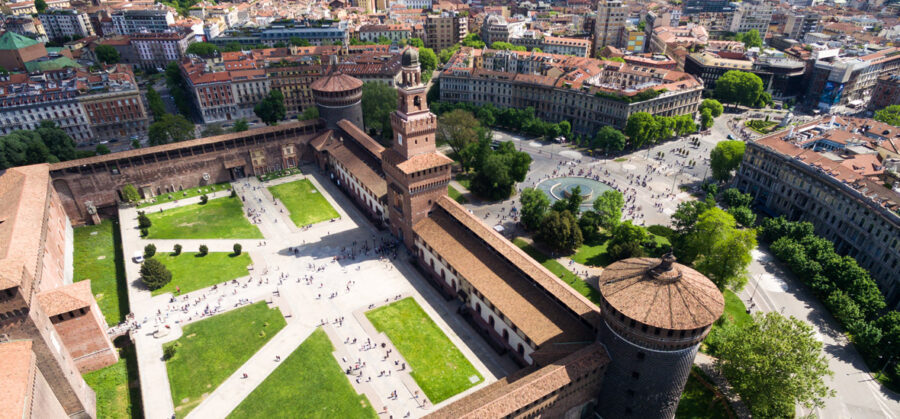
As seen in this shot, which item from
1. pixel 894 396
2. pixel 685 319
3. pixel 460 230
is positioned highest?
pixel 685 319

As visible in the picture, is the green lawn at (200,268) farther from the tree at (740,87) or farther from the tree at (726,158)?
the tree at (740,87)

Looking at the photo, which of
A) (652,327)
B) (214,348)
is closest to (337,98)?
(214,348)

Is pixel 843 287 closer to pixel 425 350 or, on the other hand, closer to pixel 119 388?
pixel 425 350

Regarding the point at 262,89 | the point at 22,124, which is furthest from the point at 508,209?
the point at 22,124

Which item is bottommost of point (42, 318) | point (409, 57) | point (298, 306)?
point (298, 306)

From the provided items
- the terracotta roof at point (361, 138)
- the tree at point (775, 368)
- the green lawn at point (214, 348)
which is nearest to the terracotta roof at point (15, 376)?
the green lawn at point (214, 348)

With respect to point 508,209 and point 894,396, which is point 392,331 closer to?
point 508,209

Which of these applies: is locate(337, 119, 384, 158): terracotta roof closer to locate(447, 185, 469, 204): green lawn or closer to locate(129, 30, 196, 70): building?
locate(447, 185, 469, 204): green lawn
